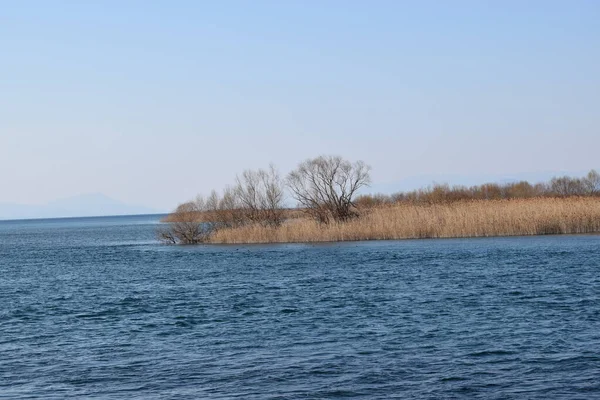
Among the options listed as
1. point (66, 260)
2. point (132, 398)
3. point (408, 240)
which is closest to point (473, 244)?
point (408, 240)

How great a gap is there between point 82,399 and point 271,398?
2.87m

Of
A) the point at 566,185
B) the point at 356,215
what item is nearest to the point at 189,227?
the point at 356,215

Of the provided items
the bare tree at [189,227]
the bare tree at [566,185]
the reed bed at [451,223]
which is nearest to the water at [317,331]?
the reed bed at [451,223]

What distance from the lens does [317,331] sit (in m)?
18.8

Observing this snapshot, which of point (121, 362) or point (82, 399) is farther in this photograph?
point (121, 362)

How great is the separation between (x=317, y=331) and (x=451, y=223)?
3349cm

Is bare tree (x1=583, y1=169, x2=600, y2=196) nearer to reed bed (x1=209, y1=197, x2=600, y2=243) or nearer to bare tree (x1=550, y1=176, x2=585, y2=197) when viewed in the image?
bare tree (x1=550, y1=176, x2=585, y2=197)

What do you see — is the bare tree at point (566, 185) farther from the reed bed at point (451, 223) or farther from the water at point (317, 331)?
the water at point (317, 331)

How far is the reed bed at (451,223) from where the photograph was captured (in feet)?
159

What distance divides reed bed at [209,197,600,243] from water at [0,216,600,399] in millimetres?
11893

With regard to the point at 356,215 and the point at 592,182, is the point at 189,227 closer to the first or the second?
the point at 356,215

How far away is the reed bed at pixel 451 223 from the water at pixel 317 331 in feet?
39.0

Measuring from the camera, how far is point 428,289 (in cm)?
2619

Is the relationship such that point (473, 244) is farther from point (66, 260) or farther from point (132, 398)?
point (132, 398)
